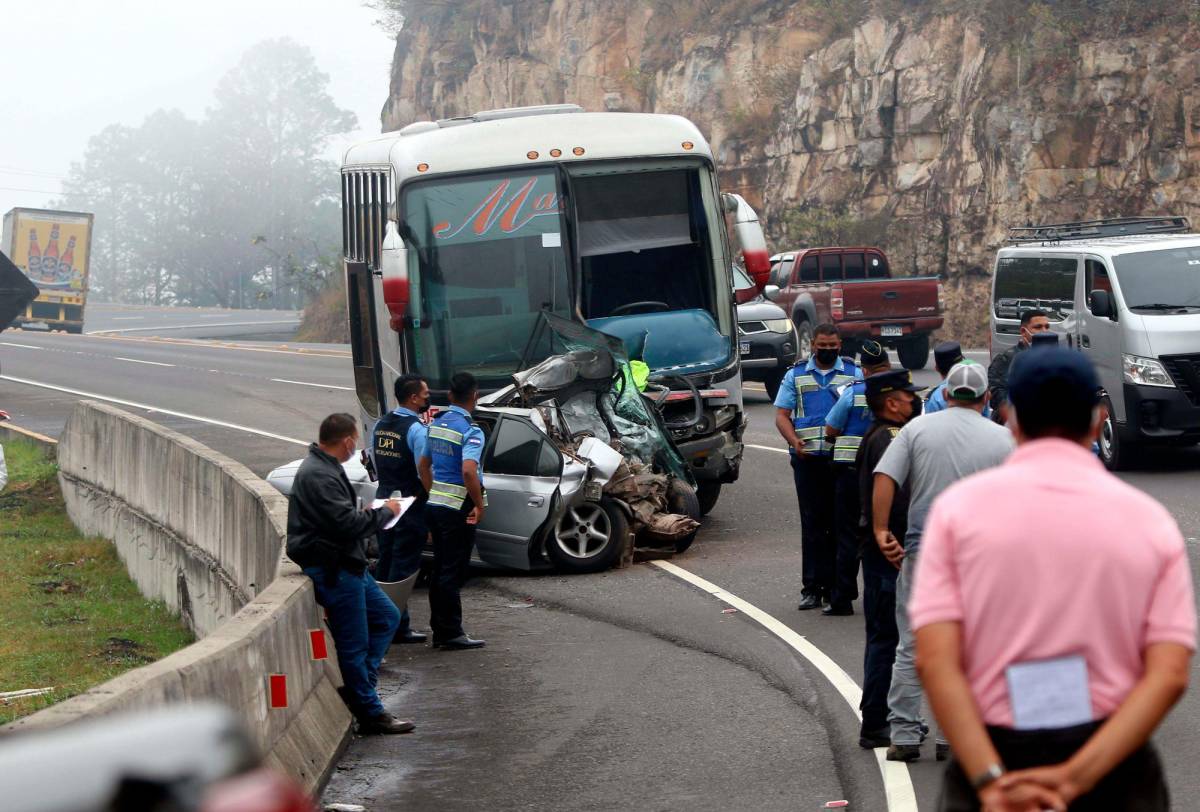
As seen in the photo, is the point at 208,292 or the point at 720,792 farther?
the point at 208,292

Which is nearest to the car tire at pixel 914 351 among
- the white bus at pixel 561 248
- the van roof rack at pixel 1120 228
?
the van roof rack at pixel 1120 228

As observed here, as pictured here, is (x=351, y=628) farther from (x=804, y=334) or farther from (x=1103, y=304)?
(x=804, y=334)

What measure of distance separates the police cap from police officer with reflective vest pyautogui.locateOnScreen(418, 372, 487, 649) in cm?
301

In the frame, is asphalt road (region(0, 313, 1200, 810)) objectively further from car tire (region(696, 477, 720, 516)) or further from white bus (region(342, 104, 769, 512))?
white bus (region(342, 104, 769, 512))

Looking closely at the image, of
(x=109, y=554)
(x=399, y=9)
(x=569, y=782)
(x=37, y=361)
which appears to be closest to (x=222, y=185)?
(x=399, y=9)

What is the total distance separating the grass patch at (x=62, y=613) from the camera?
12.2m

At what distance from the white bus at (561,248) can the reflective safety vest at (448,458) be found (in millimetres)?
4353

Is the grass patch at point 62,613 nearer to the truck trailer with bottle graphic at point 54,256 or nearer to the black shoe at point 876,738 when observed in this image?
the black shoe at point 876,738

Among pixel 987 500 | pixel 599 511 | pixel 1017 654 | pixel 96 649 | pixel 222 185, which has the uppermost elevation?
pixel 222 185

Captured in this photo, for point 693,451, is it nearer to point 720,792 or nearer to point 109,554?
point 109,554

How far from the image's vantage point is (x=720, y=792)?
7.14m

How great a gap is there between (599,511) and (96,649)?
3941 millimetres

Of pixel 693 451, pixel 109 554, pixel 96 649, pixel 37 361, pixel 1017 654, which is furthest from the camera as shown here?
pixel 37 361

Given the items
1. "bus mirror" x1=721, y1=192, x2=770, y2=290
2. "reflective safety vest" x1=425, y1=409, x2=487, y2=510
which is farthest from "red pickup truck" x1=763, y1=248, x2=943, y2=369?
"reflective safety vest" x1=425, y1=409, x2=487, y2=510
